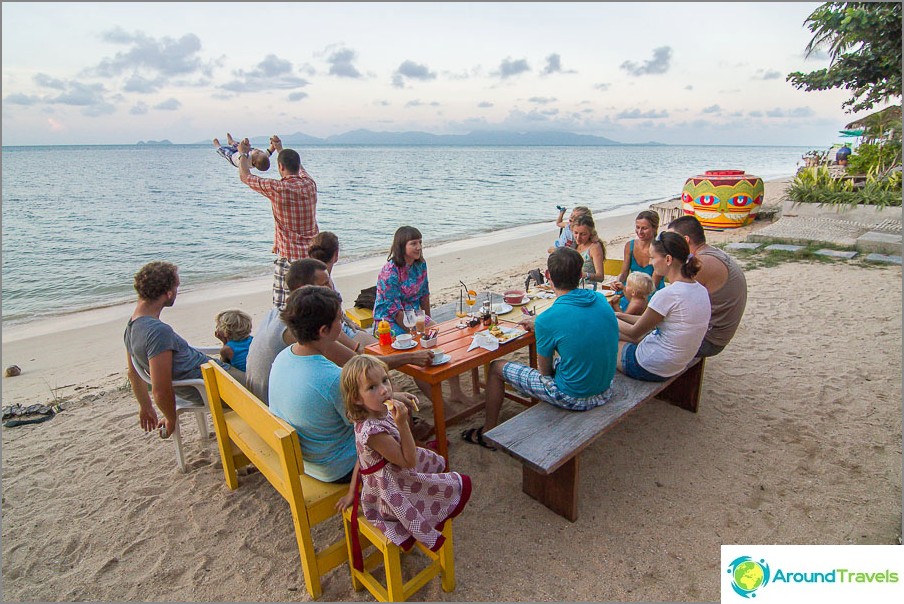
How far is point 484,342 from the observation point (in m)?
3.33

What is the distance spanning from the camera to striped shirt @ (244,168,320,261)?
179 inches

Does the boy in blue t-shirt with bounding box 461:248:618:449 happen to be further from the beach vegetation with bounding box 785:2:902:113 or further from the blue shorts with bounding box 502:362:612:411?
the beach vegetation with bounding box 785:2:902:113

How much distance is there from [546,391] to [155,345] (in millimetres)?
2510

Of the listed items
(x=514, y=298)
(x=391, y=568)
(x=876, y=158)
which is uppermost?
(x=876, y=158)

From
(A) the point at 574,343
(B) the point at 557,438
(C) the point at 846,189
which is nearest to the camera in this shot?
(B) the point at 557,438

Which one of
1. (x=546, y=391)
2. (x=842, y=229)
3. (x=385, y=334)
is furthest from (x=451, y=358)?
(x=842, y=229)

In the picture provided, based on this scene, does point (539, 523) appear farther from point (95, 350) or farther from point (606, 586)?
point (95, 350)

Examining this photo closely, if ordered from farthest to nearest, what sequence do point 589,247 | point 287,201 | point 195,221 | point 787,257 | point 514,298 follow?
1. point 195,221
2. point 787,257
3. point 589,247
4. point 287,201
5. point 514,298

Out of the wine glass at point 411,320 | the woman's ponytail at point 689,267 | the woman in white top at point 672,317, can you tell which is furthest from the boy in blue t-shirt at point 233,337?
the woman's ponytail at point 689,267

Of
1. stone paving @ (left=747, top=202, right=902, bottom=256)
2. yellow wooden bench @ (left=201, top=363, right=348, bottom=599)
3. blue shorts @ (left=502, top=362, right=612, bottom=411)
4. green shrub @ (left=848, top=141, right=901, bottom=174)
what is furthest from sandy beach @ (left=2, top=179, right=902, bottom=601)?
green shrub @ (left=848, top=141, right=901, bottom=174)

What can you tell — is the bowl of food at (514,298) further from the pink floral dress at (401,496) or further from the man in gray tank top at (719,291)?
the pink floral dress at (401,496)

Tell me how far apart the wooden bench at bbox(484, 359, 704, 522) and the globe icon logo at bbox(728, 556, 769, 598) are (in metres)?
0.82

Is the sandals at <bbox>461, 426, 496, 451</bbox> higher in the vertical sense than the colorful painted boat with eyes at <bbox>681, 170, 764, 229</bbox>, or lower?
lower

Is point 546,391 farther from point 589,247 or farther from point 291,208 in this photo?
point 291,208
